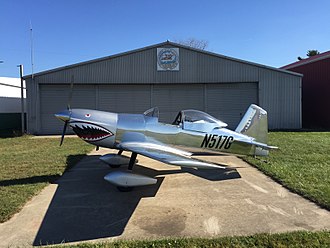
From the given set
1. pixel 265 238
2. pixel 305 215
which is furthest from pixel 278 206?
pixel 265 238

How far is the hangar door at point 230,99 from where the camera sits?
2130 cm

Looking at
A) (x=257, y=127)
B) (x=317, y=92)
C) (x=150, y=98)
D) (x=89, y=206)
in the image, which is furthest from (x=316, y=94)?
(x=89, y=206)

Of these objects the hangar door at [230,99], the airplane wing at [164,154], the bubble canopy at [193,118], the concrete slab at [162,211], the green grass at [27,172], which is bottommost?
the concrete slab at [162,211]

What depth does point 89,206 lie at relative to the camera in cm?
568

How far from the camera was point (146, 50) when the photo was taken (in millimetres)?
20438

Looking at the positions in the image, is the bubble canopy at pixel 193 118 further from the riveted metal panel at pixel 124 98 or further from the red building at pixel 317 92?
the red building at pixel 317 92

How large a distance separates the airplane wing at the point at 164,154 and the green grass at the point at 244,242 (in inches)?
53.6

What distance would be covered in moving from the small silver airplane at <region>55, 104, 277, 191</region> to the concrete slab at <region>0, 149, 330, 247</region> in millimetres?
915

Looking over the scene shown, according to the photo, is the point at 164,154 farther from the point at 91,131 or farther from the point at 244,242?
the point at 244,242

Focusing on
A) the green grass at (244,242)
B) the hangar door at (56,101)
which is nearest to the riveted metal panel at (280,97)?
the hangar door at (56,101)

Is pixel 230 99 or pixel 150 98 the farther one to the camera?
pixel 230 99

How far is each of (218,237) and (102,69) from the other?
17.8 meters

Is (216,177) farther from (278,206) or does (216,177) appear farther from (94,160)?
(94,160)

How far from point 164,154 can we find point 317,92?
2204cm
